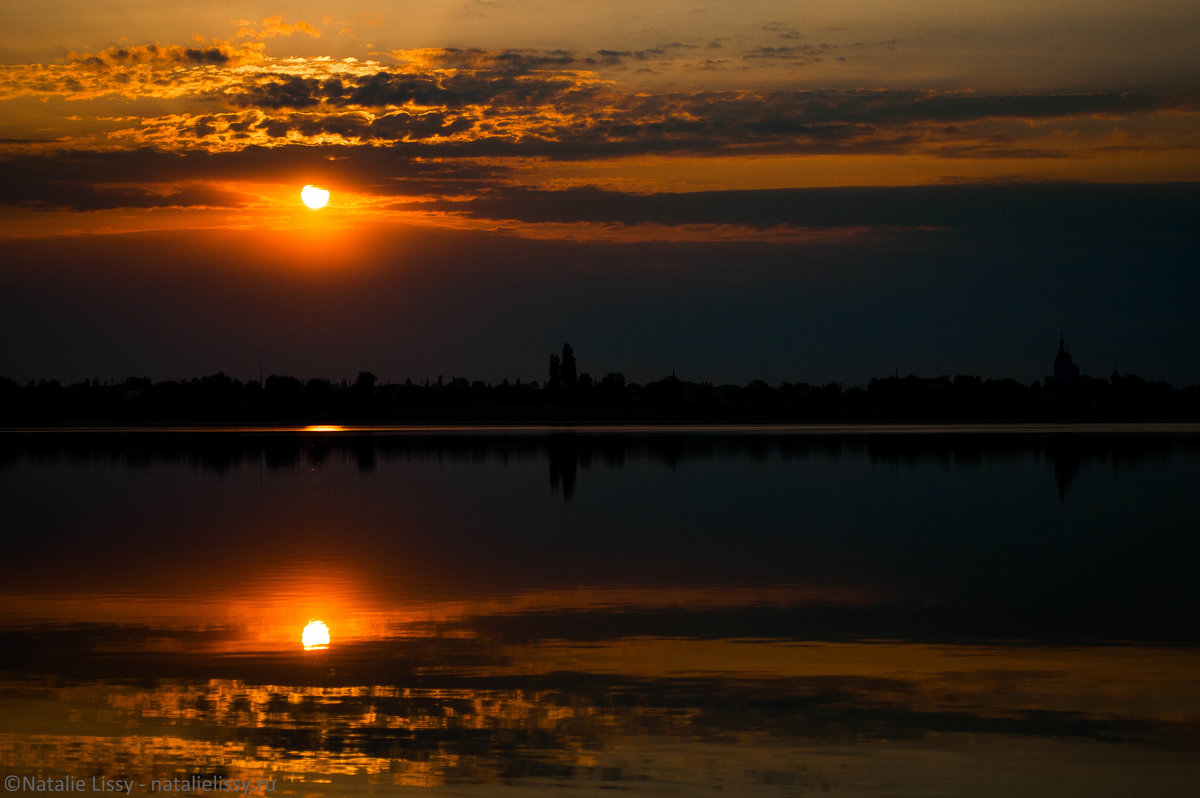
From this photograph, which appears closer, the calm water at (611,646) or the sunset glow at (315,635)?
the calm water at (611,646)

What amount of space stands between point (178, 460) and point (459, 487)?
2528 centimetres

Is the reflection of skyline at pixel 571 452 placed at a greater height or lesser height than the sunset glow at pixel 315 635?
greater

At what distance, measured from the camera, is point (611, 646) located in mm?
17500

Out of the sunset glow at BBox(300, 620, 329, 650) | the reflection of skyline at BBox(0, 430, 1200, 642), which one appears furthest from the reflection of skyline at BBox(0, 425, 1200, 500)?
the sunset glow at BBox(300, 620, 329, 650)

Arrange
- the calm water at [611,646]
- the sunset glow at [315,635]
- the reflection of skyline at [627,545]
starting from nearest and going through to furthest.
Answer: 1. the calm water at [611,646]
2. the sunset glow at [315,635]
3. the reflection of skyline at [627,545]

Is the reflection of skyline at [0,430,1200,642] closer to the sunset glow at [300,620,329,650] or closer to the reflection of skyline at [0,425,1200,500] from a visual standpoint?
the sunset glow at [300,620,329,650]

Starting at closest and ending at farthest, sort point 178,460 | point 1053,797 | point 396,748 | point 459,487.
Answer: point 1053,797 < point 396,748 < point 459,487 < point 178,460

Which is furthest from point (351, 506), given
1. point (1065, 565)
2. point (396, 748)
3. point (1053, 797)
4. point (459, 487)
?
point (1053, 797)

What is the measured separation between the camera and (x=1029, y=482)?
1881 inches

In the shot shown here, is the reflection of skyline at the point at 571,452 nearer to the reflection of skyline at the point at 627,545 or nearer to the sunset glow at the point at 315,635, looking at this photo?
the reflection of skyline at the point at 627,545

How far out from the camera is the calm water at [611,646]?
12.2 meters

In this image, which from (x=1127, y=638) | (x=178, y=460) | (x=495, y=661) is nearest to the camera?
(x=495, y=661)

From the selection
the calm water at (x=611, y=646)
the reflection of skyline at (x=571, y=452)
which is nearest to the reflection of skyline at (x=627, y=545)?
the calm water at (x=611, y=646)

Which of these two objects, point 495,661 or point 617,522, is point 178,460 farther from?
point 495,661
